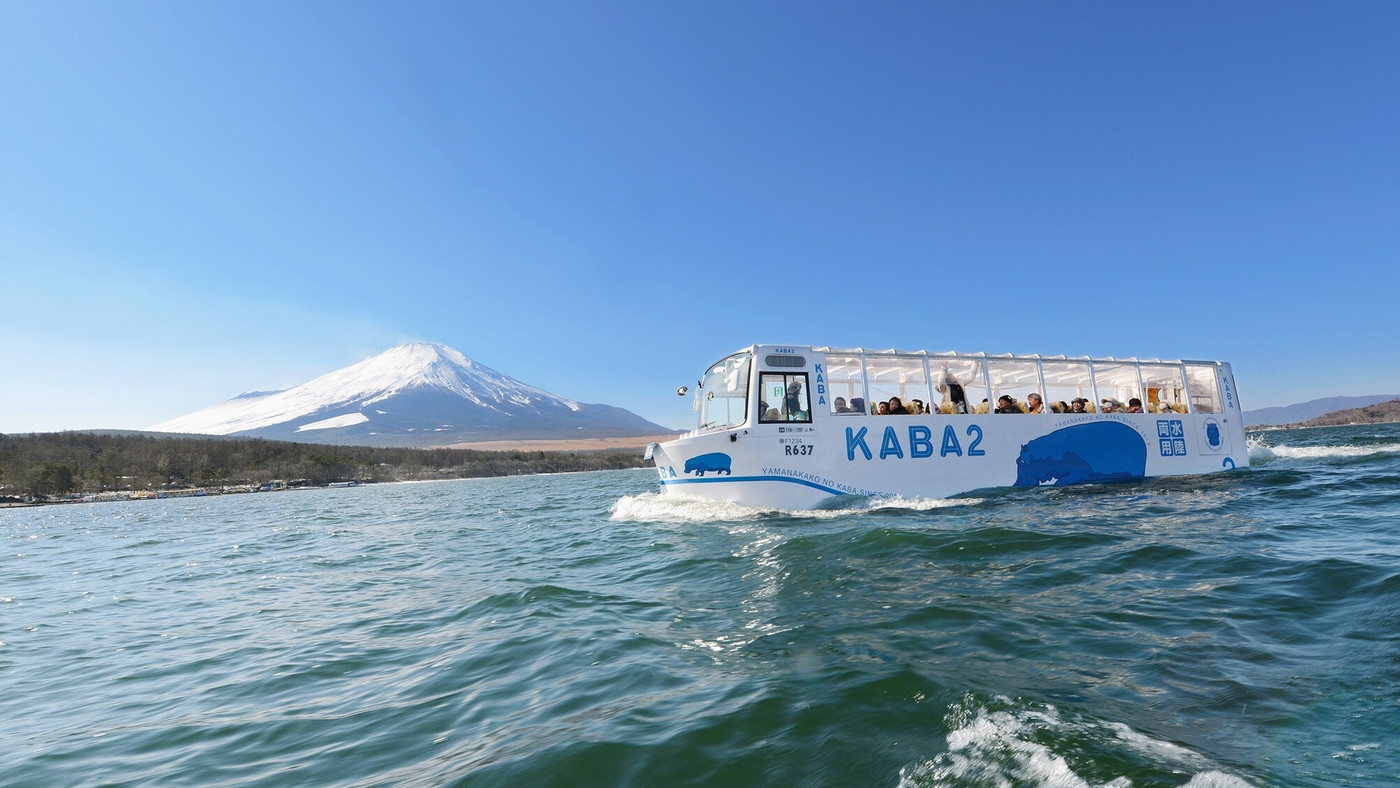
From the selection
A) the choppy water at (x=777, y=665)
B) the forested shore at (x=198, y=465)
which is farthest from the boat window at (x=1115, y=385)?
the forested shore at (x=198, y=465)

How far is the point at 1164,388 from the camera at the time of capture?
22281 millimetres

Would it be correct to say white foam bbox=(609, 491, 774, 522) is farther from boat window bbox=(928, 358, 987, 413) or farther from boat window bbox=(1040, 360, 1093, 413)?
boat window bbox=(1040, 360, 1093, 413)

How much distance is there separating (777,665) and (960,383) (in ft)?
52.5

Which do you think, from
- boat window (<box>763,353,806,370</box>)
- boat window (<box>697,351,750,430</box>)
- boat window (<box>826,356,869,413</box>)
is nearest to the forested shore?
boat window (<box>697,351,750,430</box>)

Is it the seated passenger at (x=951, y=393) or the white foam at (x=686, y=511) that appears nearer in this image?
the white foam at (x=686, y=511)

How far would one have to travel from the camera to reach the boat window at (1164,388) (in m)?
21.8

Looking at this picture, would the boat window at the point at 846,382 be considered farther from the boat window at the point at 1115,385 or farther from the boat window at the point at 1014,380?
the boat window at the point at 1115,385

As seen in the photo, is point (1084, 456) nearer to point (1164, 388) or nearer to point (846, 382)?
point (1164, 388)

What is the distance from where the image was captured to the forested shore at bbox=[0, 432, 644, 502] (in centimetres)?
9069

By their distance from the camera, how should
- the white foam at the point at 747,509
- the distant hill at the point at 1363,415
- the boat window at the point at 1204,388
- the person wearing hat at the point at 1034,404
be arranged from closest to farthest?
the white foam at the point at 747,509, the person wearing hat at the point at 1034,404, the boat window at the point at 1204,388, the distant hill at the point at 1363,415

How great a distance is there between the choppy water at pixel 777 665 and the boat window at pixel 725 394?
5.74m

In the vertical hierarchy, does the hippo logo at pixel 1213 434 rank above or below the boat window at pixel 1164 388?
below

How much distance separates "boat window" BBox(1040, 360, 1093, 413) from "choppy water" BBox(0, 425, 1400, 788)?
8510 mm

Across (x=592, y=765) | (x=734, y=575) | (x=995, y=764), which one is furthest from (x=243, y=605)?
(x=995, y=764)
